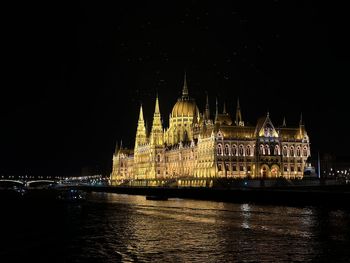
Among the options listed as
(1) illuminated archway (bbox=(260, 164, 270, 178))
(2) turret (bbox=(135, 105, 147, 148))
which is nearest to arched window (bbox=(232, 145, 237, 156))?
(1) illuminated archway (bbox=(260, 164, 270, 178))

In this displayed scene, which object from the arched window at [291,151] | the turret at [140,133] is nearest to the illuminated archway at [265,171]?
the arched window at [291,151]

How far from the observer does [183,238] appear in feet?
128

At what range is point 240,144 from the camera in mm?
128875

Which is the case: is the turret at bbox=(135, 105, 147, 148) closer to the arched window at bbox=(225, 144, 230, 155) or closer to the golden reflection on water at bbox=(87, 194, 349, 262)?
the arched window at bbox=(225, 144, 230, 155)

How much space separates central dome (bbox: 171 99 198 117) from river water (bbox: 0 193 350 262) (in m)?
106

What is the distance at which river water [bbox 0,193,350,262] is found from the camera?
32.0 m

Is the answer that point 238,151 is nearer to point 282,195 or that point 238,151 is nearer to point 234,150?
point 234,150

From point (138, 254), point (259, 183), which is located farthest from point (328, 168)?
point (138, 254)

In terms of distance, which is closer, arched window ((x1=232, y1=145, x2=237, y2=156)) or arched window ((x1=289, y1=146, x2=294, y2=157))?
arched window ((x1=232, y1=145, x2=237, y2=156))

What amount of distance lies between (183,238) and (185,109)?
128 meters

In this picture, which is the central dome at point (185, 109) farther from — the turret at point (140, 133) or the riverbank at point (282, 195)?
the riverbank at point (282, 195)

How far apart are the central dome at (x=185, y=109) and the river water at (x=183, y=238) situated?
10649 centimetres

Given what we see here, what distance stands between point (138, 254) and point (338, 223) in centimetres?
2169

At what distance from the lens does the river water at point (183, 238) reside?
31969 mm
